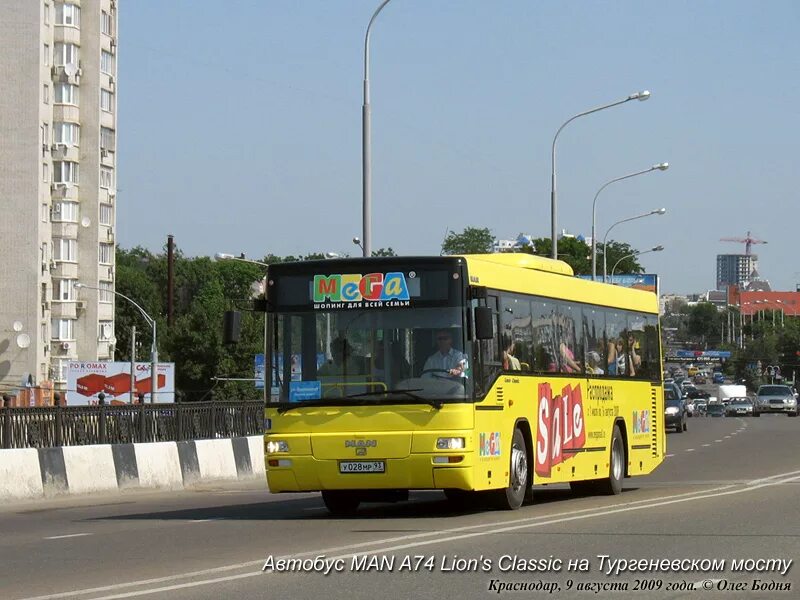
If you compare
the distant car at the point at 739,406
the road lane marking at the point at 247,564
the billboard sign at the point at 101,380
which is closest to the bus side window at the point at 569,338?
the road lane marking at the point at 247,564

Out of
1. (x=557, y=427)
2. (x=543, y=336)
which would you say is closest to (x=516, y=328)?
(x=543, y=336)

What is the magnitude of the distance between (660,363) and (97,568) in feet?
50.1

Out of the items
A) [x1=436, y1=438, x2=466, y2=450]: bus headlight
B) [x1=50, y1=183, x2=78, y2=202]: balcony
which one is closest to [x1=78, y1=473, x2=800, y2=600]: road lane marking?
[x1=436, y1=438, x2=466, y2=450]: bus headlight

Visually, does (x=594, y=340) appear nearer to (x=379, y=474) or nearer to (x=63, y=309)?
(x=379, y=474)

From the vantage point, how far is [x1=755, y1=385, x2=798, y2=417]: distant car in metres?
86.4

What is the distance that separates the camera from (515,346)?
19.4m

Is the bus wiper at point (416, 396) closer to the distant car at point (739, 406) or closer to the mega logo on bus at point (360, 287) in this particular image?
the mega logo on bus at point (360, 287)

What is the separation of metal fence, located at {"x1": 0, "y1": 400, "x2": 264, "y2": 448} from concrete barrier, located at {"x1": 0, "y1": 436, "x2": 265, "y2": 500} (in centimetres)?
56

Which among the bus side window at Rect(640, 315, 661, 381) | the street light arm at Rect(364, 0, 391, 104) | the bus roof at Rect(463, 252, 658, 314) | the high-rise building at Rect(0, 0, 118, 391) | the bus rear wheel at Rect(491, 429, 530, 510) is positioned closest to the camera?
the bus roof at Rect(463, 252, 658, 314)

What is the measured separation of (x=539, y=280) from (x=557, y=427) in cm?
189

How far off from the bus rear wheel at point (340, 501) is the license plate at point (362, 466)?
3.90 ft

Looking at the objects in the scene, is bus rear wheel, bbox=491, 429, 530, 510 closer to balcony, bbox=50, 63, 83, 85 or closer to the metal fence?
the metal fence

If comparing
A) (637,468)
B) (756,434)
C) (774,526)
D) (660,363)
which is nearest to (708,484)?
(637,468)

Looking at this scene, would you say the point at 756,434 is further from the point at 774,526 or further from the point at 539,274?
the point at 774,526
